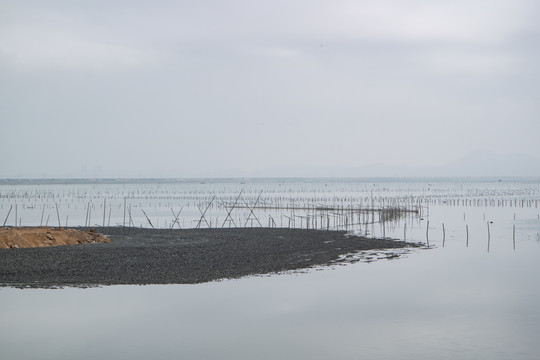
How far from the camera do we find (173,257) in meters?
21.3

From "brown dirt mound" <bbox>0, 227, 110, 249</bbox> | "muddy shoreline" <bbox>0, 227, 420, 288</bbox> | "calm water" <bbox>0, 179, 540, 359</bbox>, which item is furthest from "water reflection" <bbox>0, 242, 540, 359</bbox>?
"brown dirt mound" <bbox>0, 227, 110, 249</bbox>

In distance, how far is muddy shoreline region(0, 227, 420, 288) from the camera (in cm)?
1759

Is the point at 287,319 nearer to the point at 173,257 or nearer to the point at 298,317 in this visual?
the point at 298,317

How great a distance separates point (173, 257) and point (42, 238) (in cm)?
641

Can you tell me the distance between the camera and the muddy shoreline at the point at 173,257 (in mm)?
17594

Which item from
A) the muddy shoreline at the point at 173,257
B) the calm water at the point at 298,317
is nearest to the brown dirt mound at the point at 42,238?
the muddy shoreline at the point at 173,257

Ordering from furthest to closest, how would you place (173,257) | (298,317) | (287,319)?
(173,257), (298,317), (287,319)

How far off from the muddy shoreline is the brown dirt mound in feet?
3.33

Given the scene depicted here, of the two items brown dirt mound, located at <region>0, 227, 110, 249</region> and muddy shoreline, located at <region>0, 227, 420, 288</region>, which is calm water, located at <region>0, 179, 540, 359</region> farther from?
brown dirt mound, located at <region>0, 227, 110, 249</region>

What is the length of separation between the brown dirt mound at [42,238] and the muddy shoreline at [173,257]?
39.9 inches

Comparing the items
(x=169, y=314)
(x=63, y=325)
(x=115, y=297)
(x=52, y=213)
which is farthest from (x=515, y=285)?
(x=52, y=213)

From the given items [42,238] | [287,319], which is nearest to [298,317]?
[287,319]

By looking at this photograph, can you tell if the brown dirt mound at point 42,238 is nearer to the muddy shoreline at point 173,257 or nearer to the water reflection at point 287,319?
the muddy shoreline at point 173,257

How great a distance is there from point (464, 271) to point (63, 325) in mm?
13745
